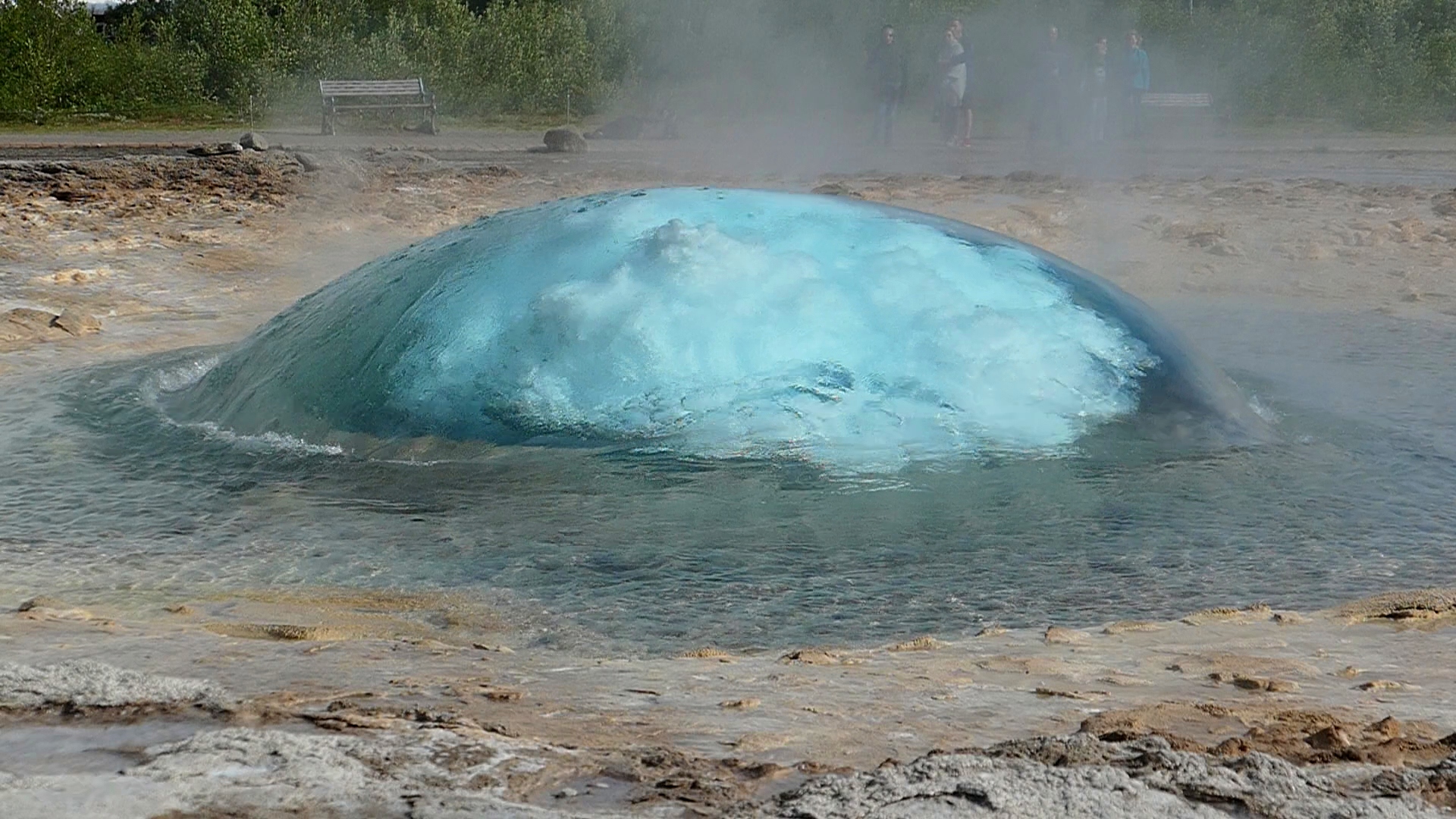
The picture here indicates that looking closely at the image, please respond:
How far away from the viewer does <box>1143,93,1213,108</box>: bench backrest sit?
18.8 m

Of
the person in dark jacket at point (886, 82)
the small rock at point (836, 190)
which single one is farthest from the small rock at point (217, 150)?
the person in dark jacket at point (886, 82)

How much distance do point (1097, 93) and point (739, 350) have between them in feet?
41.2

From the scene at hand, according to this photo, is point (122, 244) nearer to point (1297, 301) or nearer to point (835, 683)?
point (1297, 301)

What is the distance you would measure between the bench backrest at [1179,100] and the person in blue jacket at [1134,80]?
1.21m

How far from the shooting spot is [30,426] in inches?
216

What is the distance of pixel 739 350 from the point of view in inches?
194

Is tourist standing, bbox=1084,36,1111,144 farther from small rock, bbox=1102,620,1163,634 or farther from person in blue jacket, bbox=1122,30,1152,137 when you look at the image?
small rock, bbox=1102,620,1163,634

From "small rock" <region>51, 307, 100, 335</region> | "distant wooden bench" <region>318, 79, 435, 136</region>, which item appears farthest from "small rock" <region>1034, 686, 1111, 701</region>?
"distant wooden bench" <region>318, 79, 435, 136</region>

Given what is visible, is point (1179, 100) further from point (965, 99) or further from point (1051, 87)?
point (965, 99)

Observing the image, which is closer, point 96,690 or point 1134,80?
point 96,690

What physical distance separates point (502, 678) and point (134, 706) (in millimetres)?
643

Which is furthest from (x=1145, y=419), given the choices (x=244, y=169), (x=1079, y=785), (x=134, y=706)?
(x=244, y=169)

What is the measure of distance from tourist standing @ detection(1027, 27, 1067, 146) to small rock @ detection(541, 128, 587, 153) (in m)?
4.63

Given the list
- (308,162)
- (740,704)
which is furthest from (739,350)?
(308,162)
